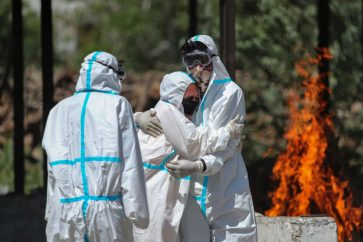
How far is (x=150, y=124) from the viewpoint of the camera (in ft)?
23.9

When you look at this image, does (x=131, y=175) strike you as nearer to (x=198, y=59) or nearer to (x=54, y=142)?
(x=54, y=142)

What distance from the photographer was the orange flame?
9.84 meters

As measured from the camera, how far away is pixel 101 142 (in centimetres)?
620

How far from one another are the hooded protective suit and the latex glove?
152 mm

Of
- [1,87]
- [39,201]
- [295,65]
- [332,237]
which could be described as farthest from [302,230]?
[1,87]

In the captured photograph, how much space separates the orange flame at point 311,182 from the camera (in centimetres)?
984

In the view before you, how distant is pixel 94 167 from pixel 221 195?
4.25 feet

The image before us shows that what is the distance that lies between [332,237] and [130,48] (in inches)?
802

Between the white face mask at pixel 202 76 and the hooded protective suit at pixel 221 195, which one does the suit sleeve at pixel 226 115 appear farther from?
the white face mask at pixel 202 76

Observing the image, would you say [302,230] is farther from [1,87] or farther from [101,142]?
[1,87]

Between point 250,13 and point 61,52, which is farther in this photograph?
point 61,52

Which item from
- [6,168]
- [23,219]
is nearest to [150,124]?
[23,219]

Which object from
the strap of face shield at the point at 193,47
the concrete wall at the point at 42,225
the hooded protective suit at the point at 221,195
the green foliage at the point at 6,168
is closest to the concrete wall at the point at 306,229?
the concrete wall at the point at 42,225

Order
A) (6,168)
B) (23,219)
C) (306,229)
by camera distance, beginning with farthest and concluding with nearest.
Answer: (6,168), (23,219), (306,229)
